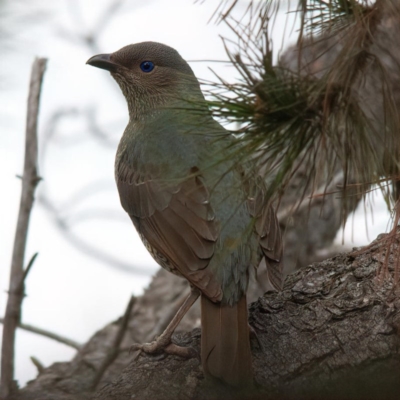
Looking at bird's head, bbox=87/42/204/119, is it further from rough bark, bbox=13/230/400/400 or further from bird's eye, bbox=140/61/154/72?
rough bark, bbox=13/230/400/400

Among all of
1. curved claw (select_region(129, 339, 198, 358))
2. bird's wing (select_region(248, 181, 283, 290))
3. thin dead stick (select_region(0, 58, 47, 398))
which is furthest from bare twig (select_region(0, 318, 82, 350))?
bird's wing (select_region(248, 181, 283, 290))

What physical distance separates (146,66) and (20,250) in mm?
1996

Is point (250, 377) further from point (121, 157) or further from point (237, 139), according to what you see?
point (121, 157)

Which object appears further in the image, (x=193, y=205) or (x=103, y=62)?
(x=103, y=62)

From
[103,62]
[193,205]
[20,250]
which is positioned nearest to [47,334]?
[20,250]

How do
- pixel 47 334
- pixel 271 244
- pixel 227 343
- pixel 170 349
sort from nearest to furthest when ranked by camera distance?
pixel 227 343 → pixel 170 349 → pixel 271 244 → pixel 47 334

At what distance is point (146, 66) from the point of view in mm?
5535

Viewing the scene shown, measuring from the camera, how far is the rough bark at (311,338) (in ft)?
11.4

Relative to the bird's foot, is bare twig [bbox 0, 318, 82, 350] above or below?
above

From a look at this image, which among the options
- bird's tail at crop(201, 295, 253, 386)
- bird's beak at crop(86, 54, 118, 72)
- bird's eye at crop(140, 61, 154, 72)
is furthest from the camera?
bird's eye at crop(140, 61, 154, 72)

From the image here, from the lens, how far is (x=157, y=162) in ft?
15.6

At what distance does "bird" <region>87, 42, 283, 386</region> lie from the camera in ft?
11.4

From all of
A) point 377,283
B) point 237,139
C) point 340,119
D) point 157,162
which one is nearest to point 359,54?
point 340,119

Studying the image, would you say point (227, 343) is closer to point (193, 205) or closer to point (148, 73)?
point (193, 205)
